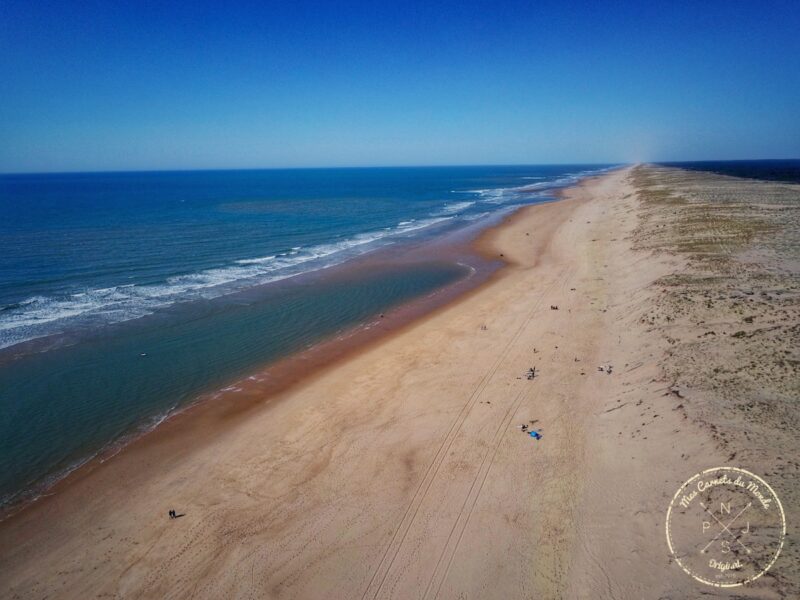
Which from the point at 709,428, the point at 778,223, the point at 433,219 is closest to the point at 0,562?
the point at 709,428

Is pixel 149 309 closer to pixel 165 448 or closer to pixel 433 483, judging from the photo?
pixel 165 448

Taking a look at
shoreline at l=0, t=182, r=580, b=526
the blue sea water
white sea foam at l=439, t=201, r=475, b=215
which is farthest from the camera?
white sea foam at l=439, t=201, r=475, b=215

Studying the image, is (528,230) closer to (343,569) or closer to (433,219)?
(433,219)

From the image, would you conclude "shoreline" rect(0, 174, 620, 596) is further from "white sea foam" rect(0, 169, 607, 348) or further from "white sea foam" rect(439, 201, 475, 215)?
"white sea foam" rect(439, 201, 475, 215)

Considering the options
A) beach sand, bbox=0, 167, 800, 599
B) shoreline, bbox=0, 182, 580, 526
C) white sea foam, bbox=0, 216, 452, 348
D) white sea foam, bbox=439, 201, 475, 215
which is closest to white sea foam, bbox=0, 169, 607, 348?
white sea foam, bbox=0, 216, 452, 348

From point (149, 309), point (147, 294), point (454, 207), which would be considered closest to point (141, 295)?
point (147, 294)
